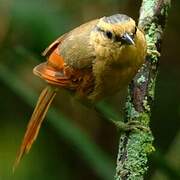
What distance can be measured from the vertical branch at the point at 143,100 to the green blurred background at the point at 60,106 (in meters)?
0.56

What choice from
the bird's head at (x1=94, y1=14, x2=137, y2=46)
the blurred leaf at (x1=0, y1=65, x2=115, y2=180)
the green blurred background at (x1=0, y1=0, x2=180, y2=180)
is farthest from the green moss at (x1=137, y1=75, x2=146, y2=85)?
the blurred leaf at (x1=0, y1=65, x2=115, y2=180)

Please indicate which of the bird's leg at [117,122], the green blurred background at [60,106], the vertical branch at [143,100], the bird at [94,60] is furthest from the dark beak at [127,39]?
the green blurred background at [60,106]

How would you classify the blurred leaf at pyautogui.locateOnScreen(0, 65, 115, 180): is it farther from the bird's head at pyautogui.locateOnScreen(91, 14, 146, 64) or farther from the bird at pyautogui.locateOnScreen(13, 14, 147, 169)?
the bird's head at pyautogui.locateOnScreen(91, 14, 146, 64)

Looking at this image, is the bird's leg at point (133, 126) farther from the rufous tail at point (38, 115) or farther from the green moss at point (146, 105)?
the rufous tail at point (38, 115)

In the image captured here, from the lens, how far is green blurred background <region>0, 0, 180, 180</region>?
494cm

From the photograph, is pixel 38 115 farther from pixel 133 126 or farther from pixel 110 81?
pixel 133 126

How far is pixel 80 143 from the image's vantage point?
4906 millimetres

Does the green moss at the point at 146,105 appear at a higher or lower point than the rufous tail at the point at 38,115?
higher

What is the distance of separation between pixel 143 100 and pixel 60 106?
172 cm

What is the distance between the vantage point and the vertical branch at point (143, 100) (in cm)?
399

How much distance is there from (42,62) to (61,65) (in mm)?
305

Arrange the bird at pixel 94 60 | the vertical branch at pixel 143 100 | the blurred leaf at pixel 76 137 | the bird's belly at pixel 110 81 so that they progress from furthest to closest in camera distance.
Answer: the blurred leaf at pixel 76 137, the bird's belly at pixel 110 81, the bird at pixel 94 60, the vertical branch at pixel 143 100

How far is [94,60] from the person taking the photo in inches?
176

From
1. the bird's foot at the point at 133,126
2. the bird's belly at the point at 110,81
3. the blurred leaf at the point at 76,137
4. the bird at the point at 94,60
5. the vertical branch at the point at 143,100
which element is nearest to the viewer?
the vertical branch at the point at 143,100
